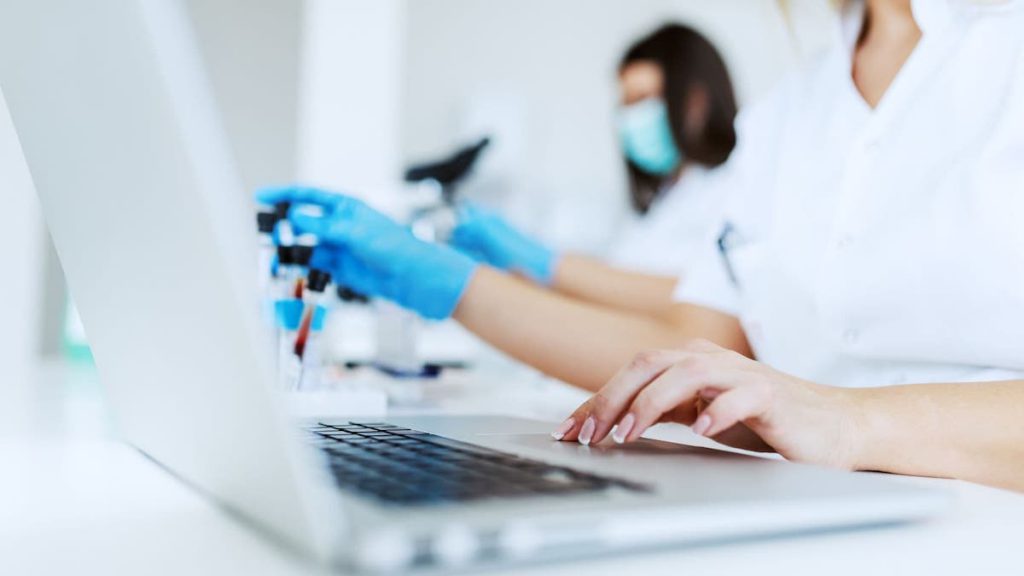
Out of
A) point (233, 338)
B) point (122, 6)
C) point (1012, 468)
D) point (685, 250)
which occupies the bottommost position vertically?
point (685, 250)

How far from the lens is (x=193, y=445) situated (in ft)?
1.57

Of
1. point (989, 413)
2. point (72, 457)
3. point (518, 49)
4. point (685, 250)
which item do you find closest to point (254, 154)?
point (518, 49)

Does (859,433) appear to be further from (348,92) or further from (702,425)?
(348,92)

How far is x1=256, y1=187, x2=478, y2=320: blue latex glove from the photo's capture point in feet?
3.57

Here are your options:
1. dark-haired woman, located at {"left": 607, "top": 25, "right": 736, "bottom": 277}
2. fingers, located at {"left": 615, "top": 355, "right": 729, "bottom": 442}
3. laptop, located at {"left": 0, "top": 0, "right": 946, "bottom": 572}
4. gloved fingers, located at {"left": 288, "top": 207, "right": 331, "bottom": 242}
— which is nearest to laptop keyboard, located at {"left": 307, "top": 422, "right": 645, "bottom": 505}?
laptop, located at {"left": 0, "top": 0, "right": 946, "bottom": 572}

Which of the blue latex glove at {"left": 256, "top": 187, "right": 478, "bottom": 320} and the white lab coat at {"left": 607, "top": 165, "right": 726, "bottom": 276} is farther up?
the blue latex glove at {"left": 256, "top": 187, "right": 478, "bottom": 320}

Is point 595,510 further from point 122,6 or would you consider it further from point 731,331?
point 731,331

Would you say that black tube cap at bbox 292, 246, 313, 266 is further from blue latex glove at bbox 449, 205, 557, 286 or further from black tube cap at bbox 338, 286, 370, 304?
blue latex glove at bbox 449, 205, 557, 286

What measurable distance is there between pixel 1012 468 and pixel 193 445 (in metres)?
0.61

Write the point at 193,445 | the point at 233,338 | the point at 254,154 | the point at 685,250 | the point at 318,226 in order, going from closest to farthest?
the point at 233,338 → the point at 193,445 → the point at 318,226 → the point at 685,250 → the point at 254,154

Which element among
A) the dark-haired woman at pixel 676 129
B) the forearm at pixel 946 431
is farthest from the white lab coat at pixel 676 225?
the forearm at pixel 946 431

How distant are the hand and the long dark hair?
2.02 metres

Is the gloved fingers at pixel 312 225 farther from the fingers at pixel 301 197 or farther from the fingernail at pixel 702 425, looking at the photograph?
the fingernail at pixel 702 425

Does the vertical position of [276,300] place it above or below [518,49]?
below
